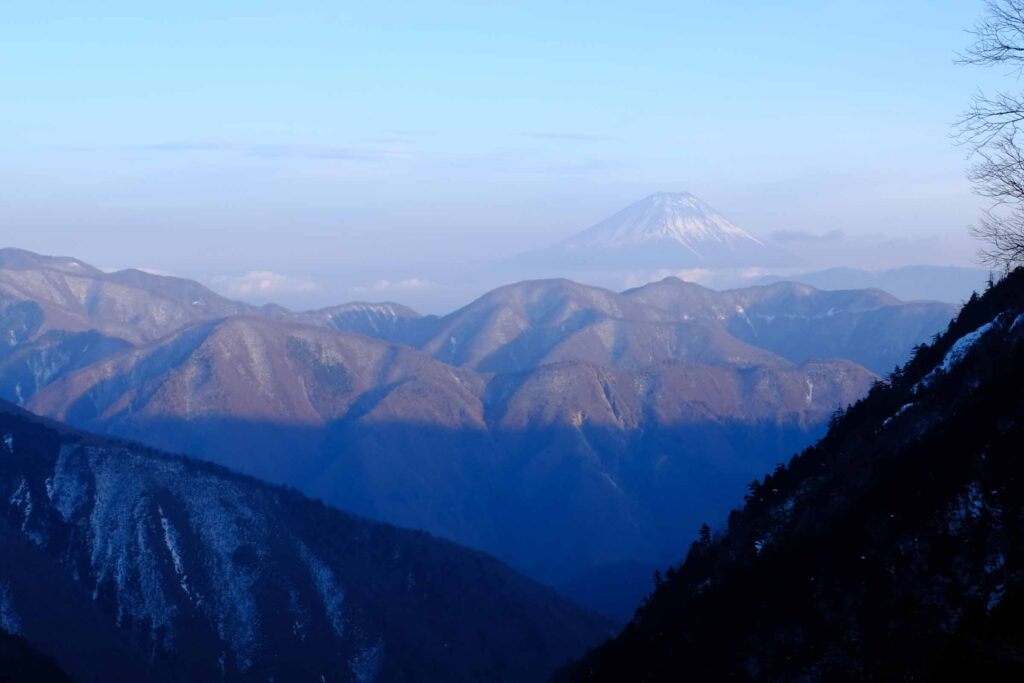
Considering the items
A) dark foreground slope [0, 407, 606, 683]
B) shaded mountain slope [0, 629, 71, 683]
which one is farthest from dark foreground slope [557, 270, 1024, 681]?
dark foreground slope [0, 407, 606, 683]

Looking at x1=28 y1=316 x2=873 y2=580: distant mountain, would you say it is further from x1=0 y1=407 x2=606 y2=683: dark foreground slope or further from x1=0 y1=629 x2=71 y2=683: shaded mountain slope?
x1=0 y1=629 x2=71 y2=683: shaded mountain slope

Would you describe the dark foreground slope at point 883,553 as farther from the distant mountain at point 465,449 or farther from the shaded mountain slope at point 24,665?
the distant mountain at point 465,449

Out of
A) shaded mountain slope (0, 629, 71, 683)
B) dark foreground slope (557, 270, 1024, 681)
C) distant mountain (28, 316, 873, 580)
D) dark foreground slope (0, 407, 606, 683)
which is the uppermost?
dark foreground slope (557, 270, 1024, 681)

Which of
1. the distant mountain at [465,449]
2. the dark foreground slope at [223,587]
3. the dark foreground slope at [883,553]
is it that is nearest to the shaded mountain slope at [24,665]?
the dark foreground slope at [223,587]

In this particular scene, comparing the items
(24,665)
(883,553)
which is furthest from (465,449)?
(883,553)

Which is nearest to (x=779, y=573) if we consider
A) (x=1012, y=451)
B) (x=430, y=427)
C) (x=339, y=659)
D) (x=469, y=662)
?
(x=1012, y=451)

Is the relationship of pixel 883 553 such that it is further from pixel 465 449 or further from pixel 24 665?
pixel 465 449

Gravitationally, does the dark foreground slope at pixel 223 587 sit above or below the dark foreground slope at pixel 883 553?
below
